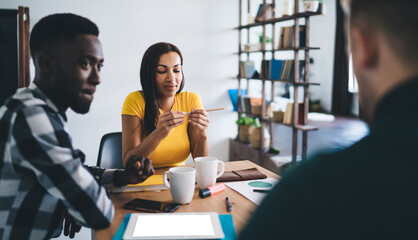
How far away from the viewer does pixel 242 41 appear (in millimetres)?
4223

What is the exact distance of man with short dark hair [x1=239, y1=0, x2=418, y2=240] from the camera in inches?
14.8

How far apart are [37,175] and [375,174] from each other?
81 centimetres

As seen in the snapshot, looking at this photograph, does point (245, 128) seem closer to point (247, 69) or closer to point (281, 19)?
point (247, 69)

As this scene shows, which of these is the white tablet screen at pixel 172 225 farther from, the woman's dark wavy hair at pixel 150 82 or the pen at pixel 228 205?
the woman's dark wavy hair at pixel 150 82

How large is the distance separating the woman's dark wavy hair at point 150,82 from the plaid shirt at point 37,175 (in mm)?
958

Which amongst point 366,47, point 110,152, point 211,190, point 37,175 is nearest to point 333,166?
point 366,47

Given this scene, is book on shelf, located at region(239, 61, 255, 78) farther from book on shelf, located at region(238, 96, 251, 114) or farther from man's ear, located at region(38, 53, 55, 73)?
man's ear, located at region(38, 53, 55, 73)

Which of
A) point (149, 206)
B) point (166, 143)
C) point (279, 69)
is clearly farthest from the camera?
point (279, 69)

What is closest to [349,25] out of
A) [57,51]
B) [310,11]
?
[57,51]

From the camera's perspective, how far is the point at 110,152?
6.40 feet

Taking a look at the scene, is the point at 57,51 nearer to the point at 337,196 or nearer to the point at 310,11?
the point at 337,196

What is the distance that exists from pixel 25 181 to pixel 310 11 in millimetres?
2836

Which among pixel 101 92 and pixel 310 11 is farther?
pixel 101 92

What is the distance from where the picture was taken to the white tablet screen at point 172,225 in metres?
0.93
